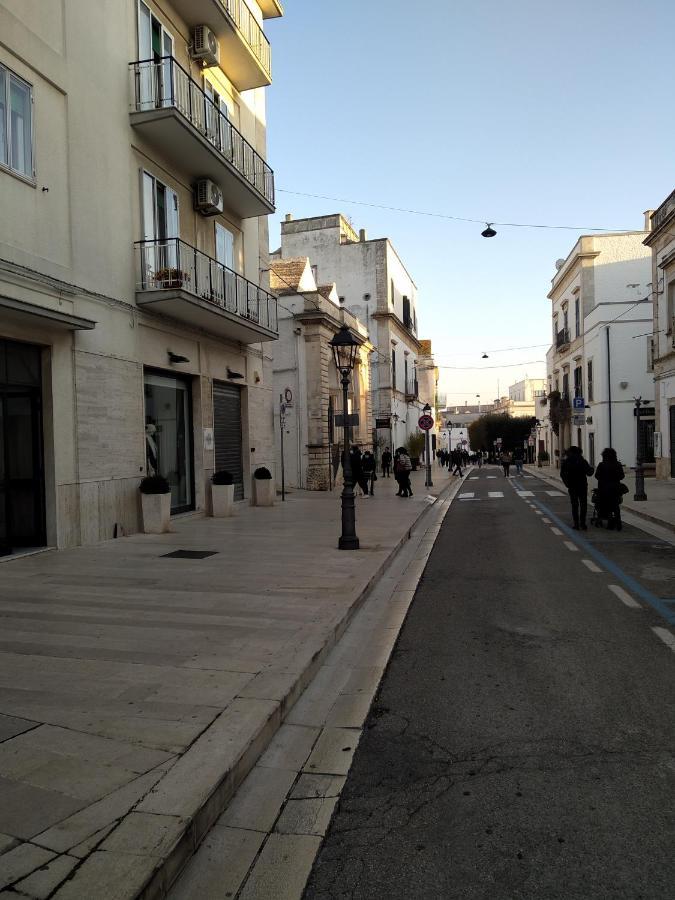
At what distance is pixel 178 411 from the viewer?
15.3 metres

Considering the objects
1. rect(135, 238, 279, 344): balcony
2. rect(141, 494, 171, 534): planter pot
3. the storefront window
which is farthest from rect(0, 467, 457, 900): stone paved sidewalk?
rect(135, 238, 279, 344): balcony

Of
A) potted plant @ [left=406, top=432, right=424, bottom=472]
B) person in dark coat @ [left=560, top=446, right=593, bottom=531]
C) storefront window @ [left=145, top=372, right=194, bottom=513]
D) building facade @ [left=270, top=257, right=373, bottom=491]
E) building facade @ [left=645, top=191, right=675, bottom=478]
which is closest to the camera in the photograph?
person in dark coat @ [left=560, top=446, right=593, bottom=531]

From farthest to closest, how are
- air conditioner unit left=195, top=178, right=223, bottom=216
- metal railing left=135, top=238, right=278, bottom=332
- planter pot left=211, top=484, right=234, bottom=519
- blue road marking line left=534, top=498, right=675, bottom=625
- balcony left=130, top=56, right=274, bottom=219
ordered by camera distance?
planter pot left=211, top=484, right=234, bottom=519 < air conditioner unit left=195, top=178, right=223, bottom=216 < metal railing left=135, top=238, right=278, bottom=332 < balcony left=130, top=56, right=274, bottom=219 < blue road marking line left=534, top=498, right=675, bottom=625

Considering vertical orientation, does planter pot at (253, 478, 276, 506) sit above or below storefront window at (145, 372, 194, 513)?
below

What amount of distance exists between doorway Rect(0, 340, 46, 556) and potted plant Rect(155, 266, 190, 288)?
11.4ft

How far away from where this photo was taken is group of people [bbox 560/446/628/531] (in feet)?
44.0

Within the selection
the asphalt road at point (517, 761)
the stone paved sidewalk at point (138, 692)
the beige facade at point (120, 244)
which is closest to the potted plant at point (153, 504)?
the beige facade at point (120, 244)

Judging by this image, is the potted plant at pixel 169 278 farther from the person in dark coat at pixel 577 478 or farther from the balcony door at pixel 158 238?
the person in dark coat at pixel 577 478

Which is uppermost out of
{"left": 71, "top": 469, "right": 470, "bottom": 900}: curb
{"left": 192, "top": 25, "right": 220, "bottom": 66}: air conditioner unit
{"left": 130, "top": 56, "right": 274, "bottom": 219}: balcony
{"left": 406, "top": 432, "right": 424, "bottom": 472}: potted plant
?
{"left": 192, "top": 25, "right": 220, "bottom": 66}: air conditioner unit

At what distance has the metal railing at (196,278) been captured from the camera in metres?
13.0

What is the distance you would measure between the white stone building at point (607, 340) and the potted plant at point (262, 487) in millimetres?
17741

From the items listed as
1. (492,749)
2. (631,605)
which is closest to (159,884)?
(492,749)

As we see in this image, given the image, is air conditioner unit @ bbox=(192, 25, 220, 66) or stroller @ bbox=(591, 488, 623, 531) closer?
stroller @ bbox=(591, 488, 623, 531)

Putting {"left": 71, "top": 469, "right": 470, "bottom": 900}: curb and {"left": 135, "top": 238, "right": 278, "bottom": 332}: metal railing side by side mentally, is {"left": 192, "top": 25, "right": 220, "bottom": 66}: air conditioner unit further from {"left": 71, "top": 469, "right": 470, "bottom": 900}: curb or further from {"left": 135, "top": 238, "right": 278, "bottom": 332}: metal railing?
{"left": 71, "top": 469, "right": 470, "bottom": 900}: curb
